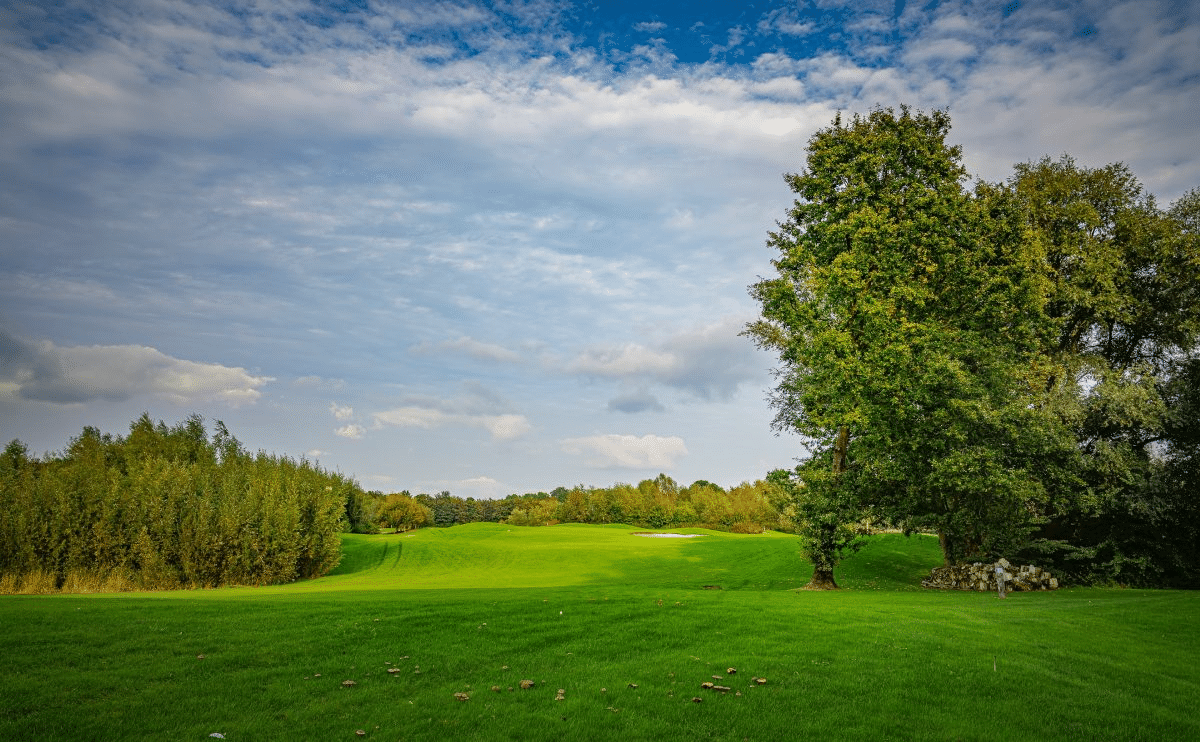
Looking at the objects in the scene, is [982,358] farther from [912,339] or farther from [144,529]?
[144,529]

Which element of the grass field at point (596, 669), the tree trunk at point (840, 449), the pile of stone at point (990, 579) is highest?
the tree trunk at point (840, 449)

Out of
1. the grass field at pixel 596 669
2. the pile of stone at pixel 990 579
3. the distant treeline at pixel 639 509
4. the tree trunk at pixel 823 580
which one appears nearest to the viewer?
the grass field at pixel 596 669

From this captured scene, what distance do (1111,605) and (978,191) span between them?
21.5 metres

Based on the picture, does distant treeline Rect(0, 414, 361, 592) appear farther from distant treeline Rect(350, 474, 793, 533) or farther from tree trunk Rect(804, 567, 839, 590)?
distant treeline Rect(350, 474, 793, 533)

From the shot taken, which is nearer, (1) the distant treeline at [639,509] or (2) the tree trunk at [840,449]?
(2) the tree trunk at [840,449]

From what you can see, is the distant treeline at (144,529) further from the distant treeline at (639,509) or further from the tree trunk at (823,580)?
the distant treeline at (639,509)

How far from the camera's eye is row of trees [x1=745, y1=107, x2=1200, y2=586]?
85.3 feet

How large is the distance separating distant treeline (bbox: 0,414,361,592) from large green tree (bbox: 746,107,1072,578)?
2904cm

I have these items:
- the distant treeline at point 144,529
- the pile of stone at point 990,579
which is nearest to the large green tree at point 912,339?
the pile of stone at point 990,579

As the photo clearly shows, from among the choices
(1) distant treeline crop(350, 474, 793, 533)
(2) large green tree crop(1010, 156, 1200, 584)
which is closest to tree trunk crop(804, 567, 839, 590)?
(2) large green tree crop(1010, 156, 1200, 584)

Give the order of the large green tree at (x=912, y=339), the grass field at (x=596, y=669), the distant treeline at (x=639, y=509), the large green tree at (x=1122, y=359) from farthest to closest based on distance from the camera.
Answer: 1. the distant treeline at (x=639, y=509)
2. the large green tree at (x=1122, y=359)
3. the large green tree at (x=912, y=339)
4. the grass field at (x=596, y=669)

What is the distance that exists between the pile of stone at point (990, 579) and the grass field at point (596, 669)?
7627 mm

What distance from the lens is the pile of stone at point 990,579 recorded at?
2753 cm

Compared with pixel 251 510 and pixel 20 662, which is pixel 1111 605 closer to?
pixel 20 662
